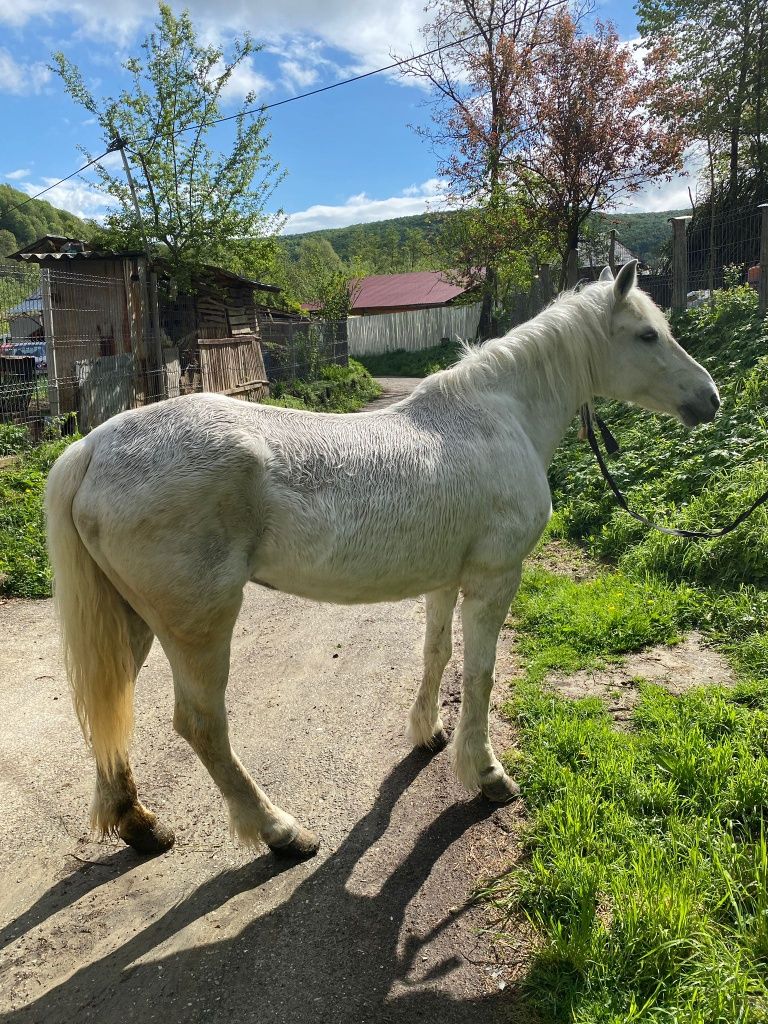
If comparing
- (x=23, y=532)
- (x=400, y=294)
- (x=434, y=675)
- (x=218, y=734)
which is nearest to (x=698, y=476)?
(x=434, y=675)

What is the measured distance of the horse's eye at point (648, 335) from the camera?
126 inches

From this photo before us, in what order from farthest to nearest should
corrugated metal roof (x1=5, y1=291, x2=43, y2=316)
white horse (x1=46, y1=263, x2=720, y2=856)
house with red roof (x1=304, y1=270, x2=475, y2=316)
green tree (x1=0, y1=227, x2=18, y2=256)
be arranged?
green tree (x1=0, y1=227, x2=18, y2=256), house with red roof (x1=304, y1=270, x2=475, y2=316), corrugated metal roof (x1=5, y1=291, x2=43, y2=316), white horse (x1=46, y1=263, x2=720, y2=856)

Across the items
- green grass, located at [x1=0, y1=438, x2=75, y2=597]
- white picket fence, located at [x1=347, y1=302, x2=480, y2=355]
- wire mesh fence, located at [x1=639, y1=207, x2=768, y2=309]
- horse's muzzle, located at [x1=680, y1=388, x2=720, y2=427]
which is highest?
white picket fence, located at [x1=347, y1=302, x2=480, y2=355]

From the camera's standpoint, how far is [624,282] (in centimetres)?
311

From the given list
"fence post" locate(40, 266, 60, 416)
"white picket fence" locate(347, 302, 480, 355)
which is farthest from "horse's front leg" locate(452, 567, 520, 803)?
"white picket fence" locate(347, 302, 480, 355)

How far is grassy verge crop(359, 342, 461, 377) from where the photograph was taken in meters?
25.6

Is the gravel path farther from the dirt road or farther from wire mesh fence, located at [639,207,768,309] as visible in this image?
the dirt road

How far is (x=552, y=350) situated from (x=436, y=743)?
2.12 m

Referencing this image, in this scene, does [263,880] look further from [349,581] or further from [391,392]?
[391,392]

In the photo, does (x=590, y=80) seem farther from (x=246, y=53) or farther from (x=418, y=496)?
(x=418, y=496)

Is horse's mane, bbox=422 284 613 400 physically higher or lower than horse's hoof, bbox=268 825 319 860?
higher

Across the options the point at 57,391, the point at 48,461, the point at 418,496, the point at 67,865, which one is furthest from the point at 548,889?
the point at 57,391

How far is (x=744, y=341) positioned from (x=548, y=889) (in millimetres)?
7400

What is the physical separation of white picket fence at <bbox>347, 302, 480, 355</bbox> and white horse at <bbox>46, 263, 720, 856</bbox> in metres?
25.6
